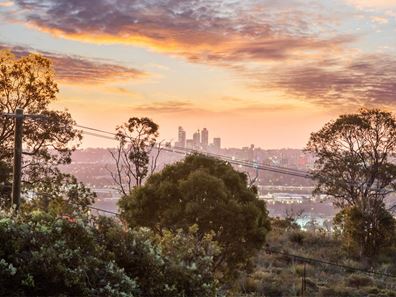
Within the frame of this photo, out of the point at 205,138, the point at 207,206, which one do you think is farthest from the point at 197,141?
the point at 207,206

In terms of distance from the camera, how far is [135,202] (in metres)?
22.5

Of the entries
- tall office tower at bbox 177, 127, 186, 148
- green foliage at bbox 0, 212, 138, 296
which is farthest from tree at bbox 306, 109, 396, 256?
tall office tower at bbox 177, 127, 186, 148

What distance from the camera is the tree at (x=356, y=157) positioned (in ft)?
140

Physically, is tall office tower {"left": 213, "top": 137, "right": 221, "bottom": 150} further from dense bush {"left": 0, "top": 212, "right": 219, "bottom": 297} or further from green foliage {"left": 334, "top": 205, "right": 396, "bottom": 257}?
dense bush {"left": 0, "top": 212, "right": 219, "bottom": 297}

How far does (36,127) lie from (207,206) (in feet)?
49.0

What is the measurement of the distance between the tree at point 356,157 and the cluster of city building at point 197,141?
39.7 meters

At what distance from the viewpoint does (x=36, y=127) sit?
32.4m

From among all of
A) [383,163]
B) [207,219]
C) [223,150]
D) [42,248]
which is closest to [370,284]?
[207,219]

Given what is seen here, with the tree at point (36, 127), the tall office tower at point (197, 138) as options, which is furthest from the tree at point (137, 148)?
the tall office tower at point (197, 138)

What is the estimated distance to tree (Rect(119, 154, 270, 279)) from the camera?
2138cm

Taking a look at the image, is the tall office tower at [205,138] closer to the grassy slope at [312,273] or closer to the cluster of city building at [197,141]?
the cluster of city building at [197,141]

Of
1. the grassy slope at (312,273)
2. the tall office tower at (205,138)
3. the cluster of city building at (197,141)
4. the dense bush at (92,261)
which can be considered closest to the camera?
the dense bush at (92,261)

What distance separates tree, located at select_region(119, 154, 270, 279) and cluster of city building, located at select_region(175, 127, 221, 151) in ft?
196

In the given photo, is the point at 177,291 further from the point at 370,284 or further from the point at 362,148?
the point at 362,148
